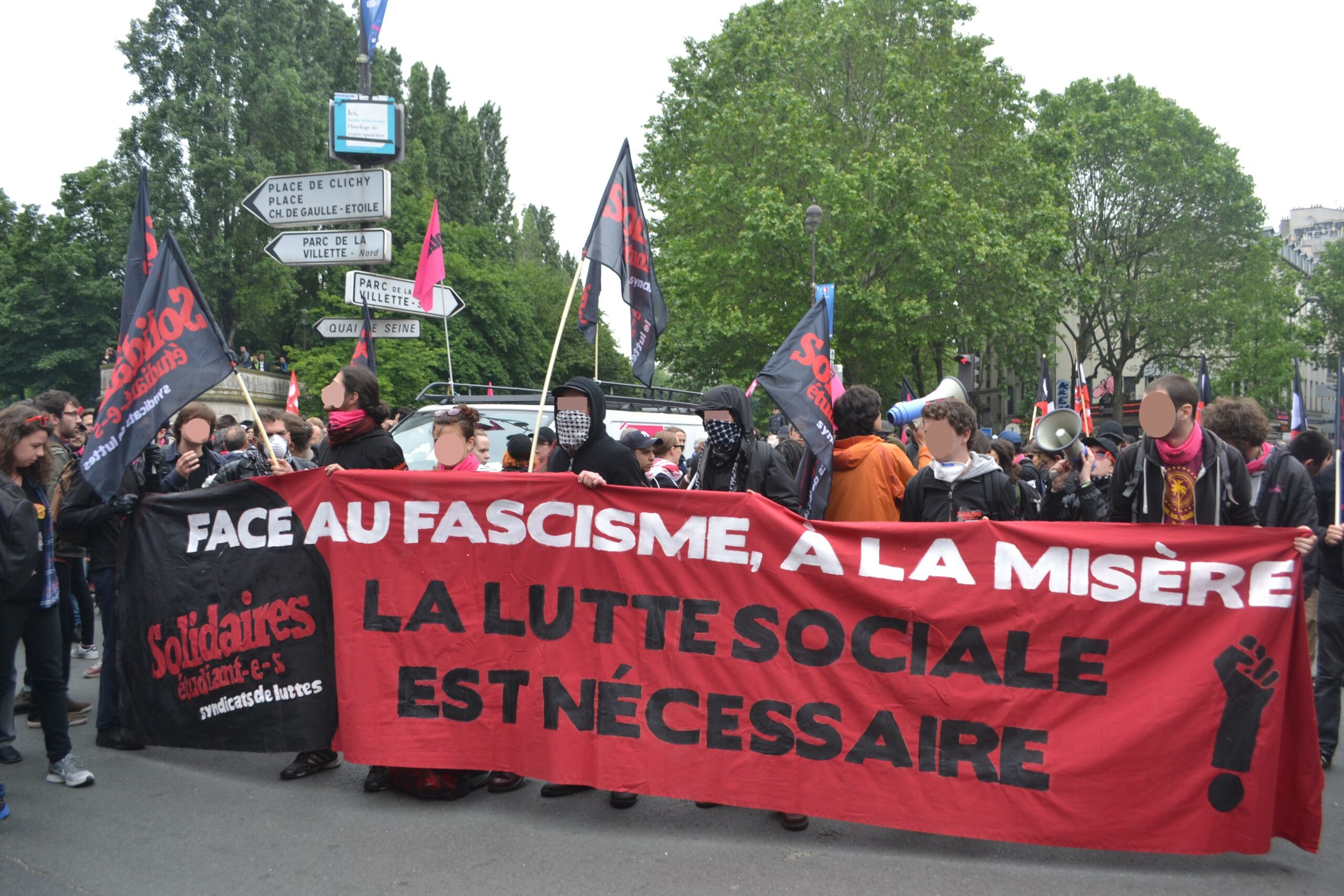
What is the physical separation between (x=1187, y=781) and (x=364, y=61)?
9130mm

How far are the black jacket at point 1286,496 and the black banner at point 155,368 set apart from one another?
5.27 meters

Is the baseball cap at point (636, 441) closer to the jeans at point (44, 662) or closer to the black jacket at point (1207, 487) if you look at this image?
the black jacket at point (1207, 487)

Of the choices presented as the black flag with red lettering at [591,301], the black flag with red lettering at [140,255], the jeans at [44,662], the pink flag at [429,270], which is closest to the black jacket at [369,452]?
the black flag with red lettering at [140,255]

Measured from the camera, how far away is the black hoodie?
16.4ft

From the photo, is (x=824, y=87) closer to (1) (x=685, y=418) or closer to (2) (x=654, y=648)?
(1) (x=685, y=418)

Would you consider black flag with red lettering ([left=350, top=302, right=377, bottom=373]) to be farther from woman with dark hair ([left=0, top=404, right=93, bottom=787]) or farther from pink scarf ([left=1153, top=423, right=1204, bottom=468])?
pink scarf ([left=1153, top=423, right=1204, bottom=468])

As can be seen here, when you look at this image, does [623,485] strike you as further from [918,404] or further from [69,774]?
[918,404]

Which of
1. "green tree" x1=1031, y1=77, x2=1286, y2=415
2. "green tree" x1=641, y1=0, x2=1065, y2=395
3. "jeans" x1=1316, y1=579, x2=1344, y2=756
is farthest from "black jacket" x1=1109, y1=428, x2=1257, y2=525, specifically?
"green tree" x1=1031, y1=77, x2=1286, y2=415

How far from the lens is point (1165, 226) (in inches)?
1679

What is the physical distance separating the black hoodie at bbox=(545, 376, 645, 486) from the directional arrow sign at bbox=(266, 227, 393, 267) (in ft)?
14.8

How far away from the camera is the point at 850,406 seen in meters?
5.39

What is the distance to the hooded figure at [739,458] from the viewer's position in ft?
16.9

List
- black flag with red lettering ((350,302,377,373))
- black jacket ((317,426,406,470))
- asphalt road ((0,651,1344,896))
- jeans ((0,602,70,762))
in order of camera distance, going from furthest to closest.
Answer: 1. black flag with red lettering ((350,302,377,373))
2. black jacket ((317,426,406,470))
3. jeans ((0,602,70,762))
4. asphalt road ((0,651,1344,896))

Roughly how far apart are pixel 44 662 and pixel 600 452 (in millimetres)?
2786
